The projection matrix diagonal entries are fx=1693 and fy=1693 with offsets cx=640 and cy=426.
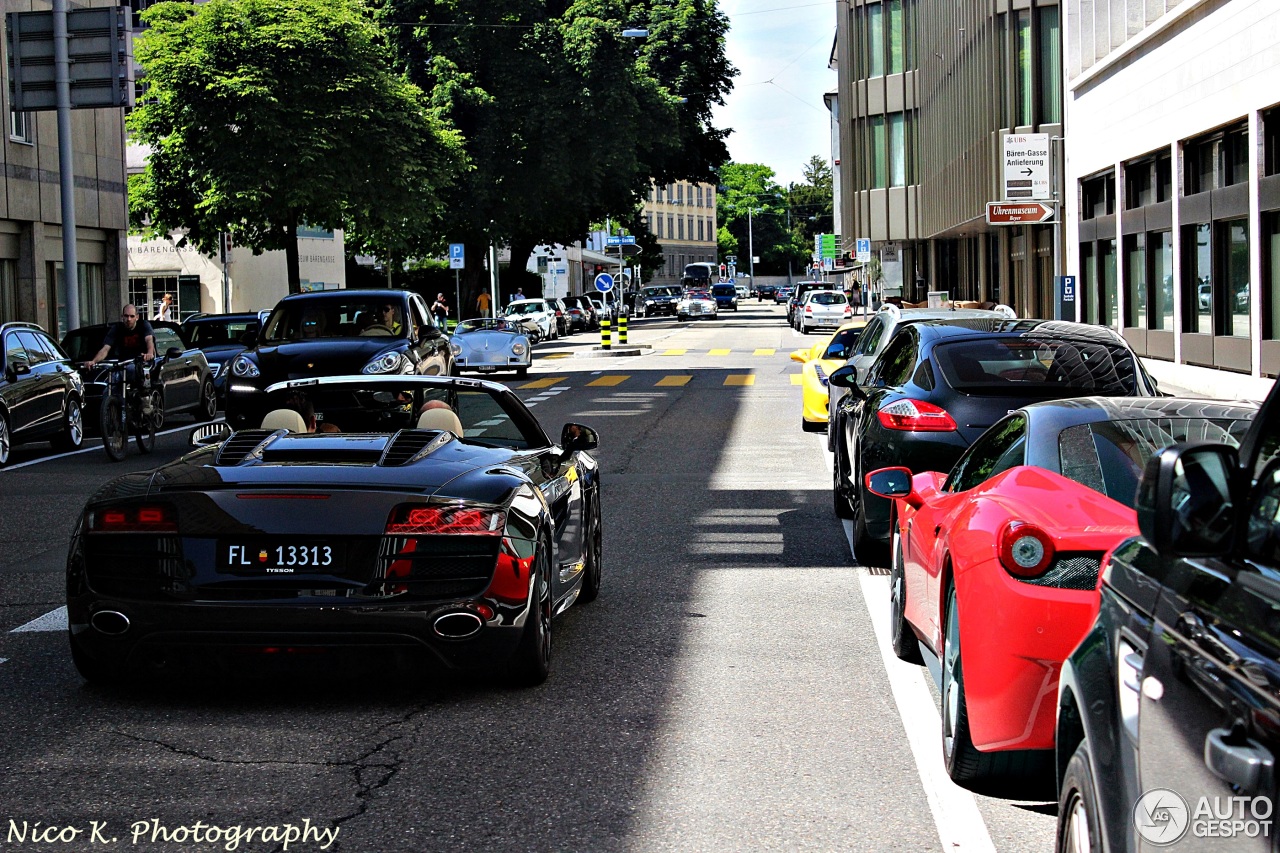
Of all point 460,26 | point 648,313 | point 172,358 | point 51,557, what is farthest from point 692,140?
point 51,557

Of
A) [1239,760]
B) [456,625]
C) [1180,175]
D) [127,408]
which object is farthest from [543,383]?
[1239,760]

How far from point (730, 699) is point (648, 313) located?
87025 millimetres

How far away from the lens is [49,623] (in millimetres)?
8320

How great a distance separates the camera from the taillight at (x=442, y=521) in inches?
244

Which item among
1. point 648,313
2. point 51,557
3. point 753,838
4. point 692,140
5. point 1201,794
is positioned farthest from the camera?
point 648,313

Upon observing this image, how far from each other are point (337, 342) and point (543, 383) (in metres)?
14.1

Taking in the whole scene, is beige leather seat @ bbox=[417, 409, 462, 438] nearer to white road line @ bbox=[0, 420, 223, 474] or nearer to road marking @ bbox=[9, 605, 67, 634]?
road marking @ bbox=[9, 605, 67, 634]

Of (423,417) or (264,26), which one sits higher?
(264,26)

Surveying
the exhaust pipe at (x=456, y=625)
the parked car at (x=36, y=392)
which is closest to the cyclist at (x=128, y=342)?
the parked car at (x=36, y=392)

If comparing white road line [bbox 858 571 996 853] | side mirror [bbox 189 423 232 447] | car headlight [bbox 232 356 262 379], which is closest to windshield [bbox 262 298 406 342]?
car headlight [bbox 232 356 262 379]

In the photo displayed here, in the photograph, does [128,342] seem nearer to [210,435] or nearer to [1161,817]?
[210,435]

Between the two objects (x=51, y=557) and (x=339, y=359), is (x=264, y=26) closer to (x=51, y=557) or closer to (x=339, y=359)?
(x=339, y=359)

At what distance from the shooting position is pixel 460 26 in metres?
55.5

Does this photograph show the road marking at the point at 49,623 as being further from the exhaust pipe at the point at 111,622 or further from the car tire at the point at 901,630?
the car tire at the point at 901,630
